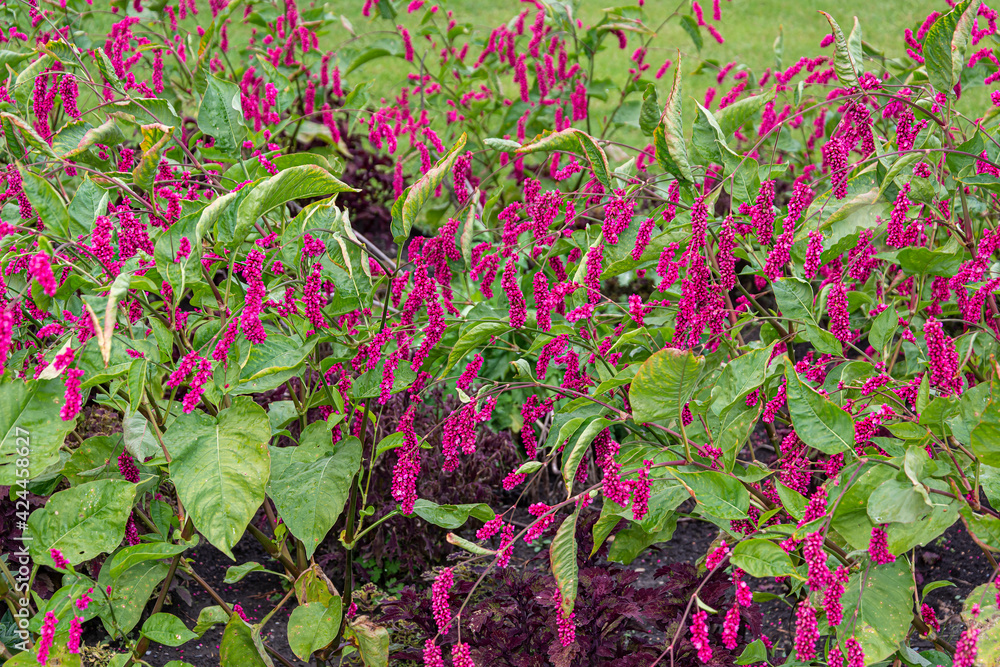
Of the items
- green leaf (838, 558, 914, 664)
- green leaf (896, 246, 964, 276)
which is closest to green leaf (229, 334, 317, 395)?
green leaf (838, 558, 914, 664)

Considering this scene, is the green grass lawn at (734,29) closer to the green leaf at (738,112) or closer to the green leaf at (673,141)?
the green leaf at (738,112)

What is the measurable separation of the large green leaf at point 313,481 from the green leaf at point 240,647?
0.26 m

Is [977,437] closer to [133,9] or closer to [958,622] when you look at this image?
[958,622]

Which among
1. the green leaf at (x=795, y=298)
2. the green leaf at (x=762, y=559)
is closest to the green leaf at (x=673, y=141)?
the green leaf at (x=795, y=298)

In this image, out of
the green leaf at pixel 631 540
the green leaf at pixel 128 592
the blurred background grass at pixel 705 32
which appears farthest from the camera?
the blurred background grass at pixel 705 32

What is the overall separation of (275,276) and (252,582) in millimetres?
1451

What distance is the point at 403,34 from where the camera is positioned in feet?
15.2

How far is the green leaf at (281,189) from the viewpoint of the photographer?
181cm

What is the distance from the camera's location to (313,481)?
2.20 m

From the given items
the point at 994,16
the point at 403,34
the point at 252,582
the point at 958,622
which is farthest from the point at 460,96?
the point at 958,622

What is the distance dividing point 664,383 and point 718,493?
28 centimetres

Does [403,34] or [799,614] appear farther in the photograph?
[403,34]

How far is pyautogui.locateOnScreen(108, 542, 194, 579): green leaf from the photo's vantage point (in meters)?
1.98

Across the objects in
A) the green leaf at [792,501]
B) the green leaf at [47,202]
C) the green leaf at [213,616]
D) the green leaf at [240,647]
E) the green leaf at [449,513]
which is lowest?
the green leaf at [213,616]
